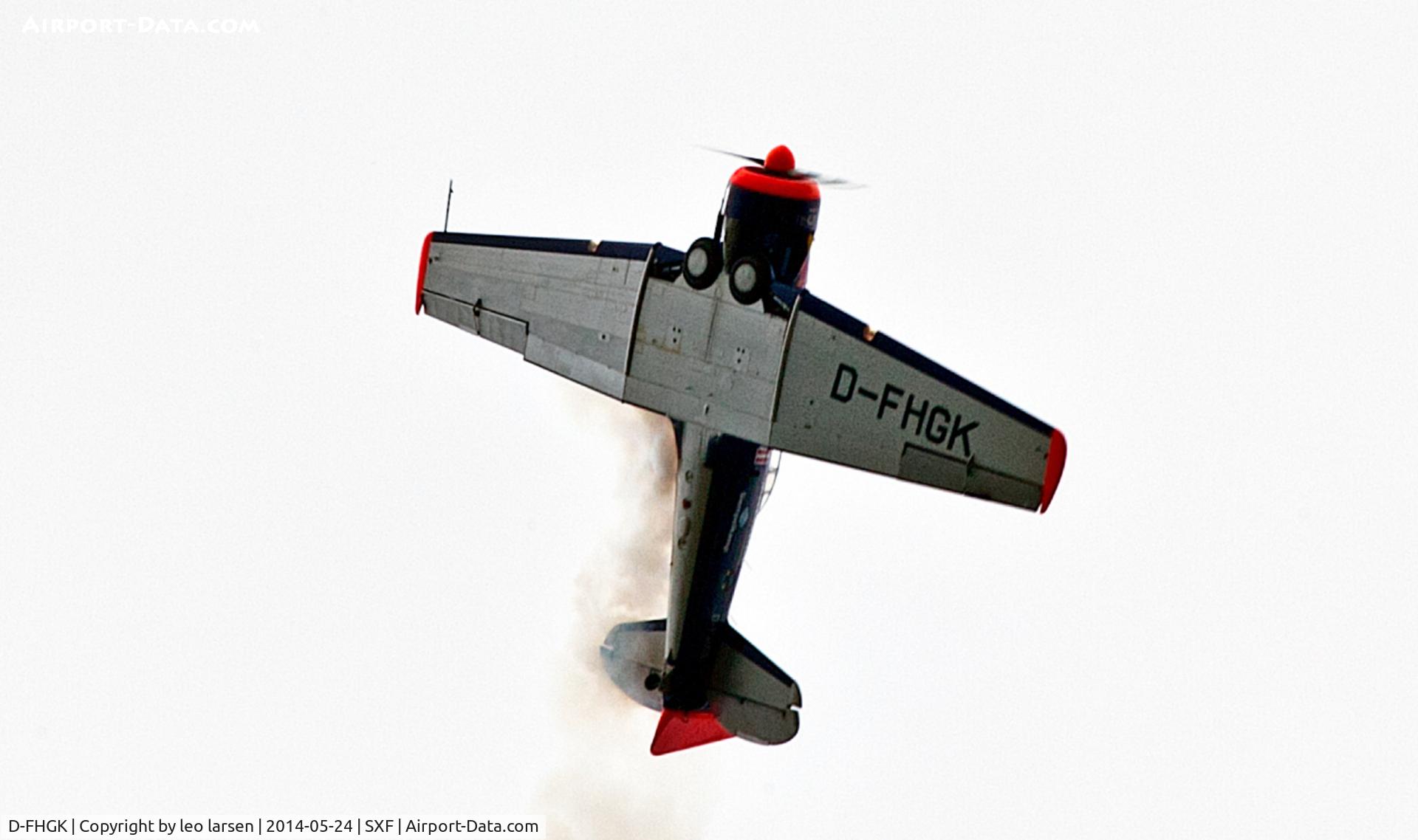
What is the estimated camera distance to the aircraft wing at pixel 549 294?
1911cm

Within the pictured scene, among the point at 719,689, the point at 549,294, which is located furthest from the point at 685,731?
the point at 549,294

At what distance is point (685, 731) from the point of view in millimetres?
20500

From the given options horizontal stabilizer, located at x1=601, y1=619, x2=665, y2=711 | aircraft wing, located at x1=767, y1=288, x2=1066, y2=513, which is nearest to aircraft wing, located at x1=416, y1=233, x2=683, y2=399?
aircraft wing, located at x1=767, y1=288, x2=1066, y2=513

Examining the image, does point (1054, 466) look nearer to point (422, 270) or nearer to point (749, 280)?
point (749, 280)

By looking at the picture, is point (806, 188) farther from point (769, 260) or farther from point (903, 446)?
point (903, 446)

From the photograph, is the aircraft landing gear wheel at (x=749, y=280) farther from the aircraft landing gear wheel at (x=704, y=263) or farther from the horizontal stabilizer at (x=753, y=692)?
the horizontal stabilizer at (x=753, y=692)

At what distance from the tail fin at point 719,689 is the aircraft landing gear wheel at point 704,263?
142 inches

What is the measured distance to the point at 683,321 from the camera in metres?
18.7

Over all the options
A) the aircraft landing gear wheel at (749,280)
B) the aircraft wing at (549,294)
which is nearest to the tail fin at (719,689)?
the aircraft wing at (549,294)

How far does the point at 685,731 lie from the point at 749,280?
16.4ft

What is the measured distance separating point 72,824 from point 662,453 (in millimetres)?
7675

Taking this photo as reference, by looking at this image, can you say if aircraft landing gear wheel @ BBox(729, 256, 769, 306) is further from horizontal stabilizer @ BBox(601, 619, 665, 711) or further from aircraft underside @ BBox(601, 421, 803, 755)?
horizontal stabilizer @ BBox(601, 619, 665, 711)

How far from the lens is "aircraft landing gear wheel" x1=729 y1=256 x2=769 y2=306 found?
18.2m

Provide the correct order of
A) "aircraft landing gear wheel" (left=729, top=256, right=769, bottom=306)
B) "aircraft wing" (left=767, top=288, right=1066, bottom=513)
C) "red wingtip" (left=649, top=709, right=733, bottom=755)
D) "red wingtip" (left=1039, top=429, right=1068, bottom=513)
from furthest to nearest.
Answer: "red wingtip" (left=649, top=709, right=733, bottom=755) → "aircraft landing gear wheel" (left=729, top=256, right=769, bottom=306) → "aircraft wing" (left=767, top=288, right=1066, bottom=513) → "red wingtip" (left=1039, top=429, right=1068, bottom=513)
